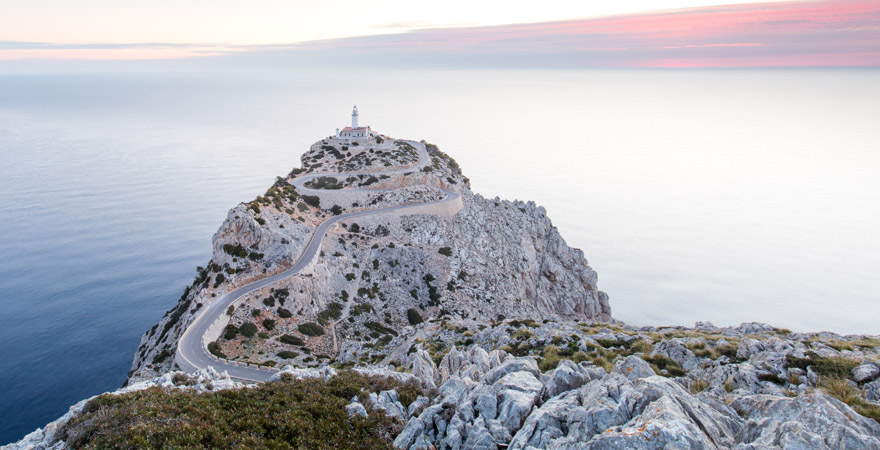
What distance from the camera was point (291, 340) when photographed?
36406 millimetres

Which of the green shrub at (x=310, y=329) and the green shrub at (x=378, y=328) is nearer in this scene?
the green shrub at (x=310, y=329)

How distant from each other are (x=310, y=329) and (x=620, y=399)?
32.0 metres

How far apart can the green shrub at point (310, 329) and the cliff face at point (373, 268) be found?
1.55ft

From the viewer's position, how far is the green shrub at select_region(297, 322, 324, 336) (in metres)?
38.5

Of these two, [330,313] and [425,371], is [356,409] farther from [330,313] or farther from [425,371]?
[330,313]

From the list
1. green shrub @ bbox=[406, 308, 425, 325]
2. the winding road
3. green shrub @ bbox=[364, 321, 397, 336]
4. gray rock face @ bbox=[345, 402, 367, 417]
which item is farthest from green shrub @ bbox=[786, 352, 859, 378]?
green shrub @ bbox=[406, 308, 425, 325]

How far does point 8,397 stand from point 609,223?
112986 mm

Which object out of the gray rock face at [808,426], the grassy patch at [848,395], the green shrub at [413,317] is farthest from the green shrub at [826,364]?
the green shrub at [413,317]

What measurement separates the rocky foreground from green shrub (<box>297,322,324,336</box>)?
16169 mm

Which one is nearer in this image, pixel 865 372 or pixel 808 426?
pixel 808 426

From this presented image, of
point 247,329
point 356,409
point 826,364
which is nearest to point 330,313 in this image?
point 247,329

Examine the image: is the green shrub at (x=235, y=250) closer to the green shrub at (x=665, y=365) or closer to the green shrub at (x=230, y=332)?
the green shrub at (x=230, y=332)

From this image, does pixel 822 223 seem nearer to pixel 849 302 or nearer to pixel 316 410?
pixel 849 302

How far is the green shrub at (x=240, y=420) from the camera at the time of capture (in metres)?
13.5
